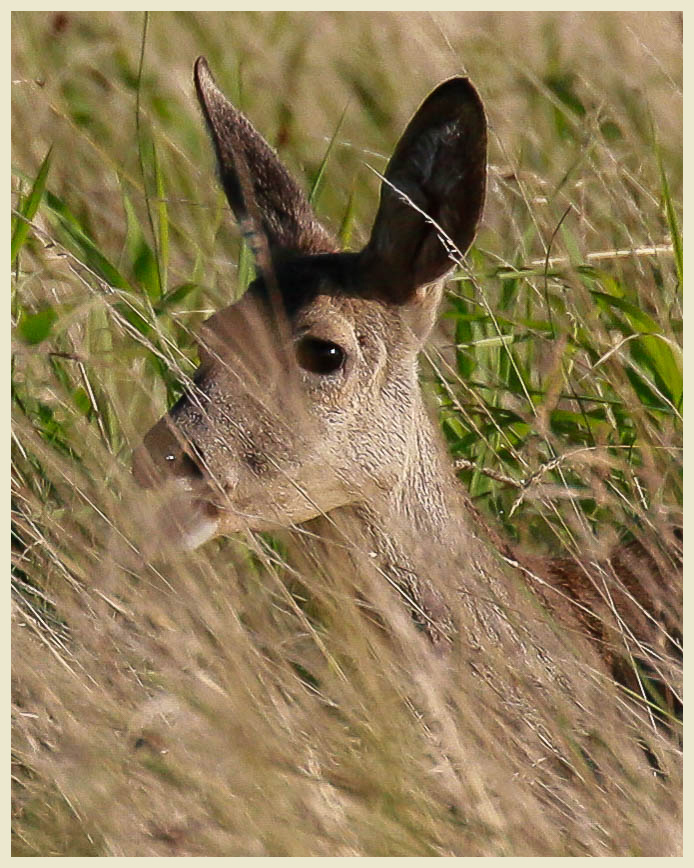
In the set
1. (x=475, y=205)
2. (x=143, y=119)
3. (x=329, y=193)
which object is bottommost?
(x=329, y=193)

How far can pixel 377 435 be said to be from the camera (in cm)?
354

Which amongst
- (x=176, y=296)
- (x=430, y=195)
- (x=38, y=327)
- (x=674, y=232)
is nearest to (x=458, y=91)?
(x=430, y=195)

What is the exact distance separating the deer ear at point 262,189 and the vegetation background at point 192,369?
40 cm

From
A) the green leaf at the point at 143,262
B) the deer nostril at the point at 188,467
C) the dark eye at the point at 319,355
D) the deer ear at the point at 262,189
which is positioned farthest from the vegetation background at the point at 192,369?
the deer ear at the point at 262,189

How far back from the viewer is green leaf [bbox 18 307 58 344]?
14.1ft

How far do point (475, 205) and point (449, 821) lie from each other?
54.7 inches

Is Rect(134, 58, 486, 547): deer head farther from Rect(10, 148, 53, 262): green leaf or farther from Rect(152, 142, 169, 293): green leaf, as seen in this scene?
Rect(152, 142, 169, 293): green leaf

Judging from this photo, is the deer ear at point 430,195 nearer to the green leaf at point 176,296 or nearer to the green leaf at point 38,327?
the green leaf at point 176,296

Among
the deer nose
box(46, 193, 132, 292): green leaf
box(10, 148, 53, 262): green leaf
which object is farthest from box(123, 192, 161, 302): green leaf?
the deer nose

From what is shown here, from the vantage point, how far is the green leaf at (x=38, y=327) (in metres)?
4.30

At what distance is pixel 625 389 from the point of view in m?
4.12

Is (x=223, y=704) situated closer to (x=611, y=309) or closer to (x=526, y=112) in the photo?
(x=611, y=309)

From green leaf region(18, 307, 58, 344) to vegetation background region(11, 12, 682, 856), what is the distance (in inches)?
0.6

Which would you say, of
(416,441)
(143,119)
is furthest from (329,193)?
(416,441)
